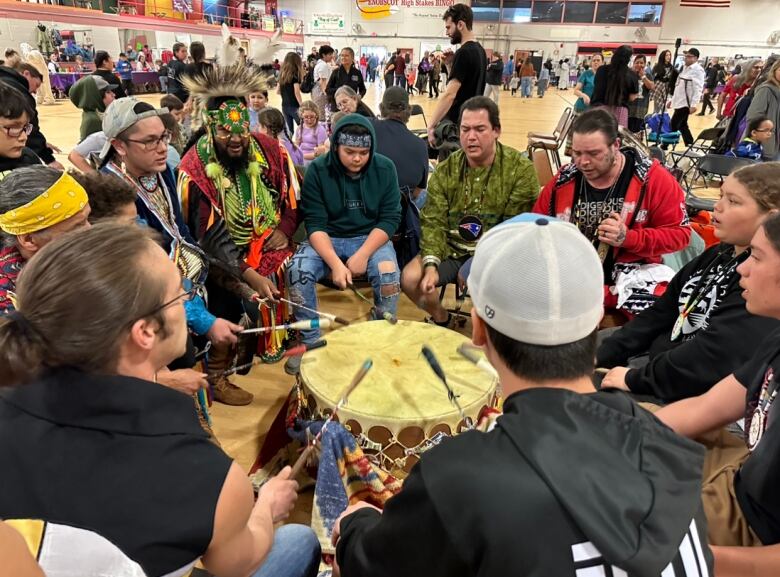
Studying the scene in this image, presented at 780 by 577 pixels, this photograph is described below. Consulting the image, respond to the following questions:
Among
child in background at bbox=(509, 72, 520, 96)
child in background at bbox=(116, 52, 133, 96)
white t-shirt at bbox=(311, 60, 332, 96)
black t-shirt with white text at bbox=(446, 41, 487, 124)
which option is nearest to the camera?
black t-shirt with white text at bbox=(446, 41, 487, 124)

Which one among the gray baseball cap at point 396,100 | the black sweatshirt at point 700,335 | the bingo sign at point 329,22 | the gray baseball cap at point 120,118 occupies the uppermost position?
the bingo sign at point 329,22

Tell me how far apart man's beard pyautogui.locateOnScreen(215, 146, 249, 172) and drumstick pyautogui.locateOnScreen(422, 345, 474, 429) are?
5.09 feet

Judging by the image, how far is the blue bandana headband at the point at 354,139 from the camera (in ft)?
9.59

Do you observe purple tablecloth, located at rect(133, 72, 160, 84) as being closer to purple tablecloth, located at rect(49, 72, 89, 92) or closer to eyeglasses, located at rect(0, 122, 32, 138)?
purple tablecloth, located at rect(49, 72, 89, 92)

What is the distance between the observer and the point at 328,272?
3.02 m

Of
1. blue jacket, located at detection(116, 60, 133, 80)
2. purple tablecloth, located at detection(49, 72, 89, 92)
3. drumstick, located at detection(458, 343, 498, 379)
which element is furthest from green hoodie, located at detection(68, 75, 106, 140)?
blue jacket, located at detection(116, 60, 133, 80)

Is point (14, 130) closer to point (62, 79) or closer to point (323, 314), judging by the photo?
point (323, 314)

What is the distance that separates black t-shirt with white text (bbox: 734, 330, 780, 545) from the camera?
1.14 meters

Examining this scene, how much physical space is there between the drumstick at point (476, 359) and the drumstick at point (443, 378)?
0.39 feet

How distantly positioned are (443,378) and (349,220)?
1.50 m

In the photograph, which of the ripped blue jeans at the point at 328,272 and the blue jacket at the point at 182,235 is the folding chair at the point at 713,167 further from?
the blue jacket at the point at 182,235

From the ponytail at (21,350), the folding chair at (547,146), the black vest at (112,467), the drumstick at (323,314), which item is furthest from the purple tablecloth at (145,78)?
the black vest at (112,467)

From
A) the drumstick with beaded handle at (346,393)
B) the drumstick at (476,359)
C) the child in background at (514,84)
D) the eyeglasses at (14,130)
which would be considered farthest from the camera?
the child in background at (514,84)

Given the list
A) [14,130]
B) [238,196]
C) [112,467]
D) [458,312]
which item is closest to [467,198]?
[458,312]
